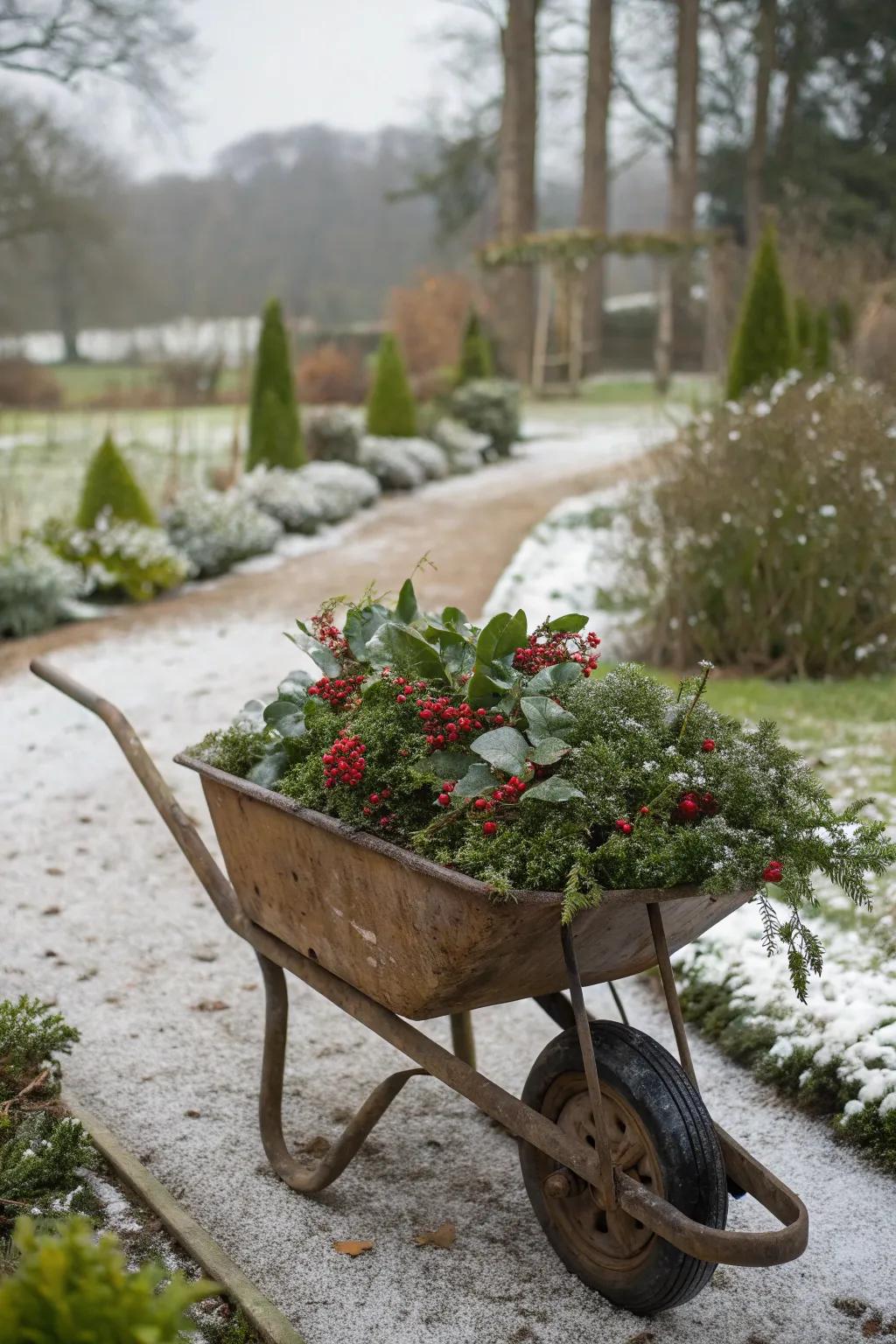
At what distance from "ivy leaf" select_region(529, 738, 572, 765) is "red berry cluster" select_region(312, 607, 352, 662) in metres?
0.59

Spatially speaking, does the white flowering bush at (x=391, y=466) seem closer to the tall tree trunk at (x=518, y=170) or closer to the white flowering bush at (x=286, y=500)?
the white flowering bush at (x=286, y=500)

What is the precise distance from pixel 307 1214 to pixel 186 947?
4.79 ft

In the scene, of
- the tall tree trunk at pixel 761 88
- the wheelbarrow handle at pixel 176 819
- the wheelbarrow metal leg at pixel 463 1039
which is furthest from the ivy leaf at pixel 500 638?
the tall tree trunk at pixel 761 88

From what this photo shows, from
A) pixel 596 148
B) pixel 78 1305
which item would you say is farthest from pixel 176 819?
pixel 596 148

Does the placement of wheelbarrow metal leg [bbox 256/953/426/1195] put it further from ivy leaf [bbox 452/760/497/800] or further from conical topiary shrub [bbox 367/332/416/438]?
conical topiary shrub [bbox 367/332/416/438]

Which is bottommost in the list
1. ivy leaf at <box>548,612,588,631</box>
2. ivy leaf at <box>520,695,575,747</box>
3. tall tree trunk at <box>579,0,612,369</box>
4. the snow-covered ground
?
the snow-covered ground

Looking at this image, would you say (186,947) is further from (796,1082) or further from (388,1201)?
(796,1082)

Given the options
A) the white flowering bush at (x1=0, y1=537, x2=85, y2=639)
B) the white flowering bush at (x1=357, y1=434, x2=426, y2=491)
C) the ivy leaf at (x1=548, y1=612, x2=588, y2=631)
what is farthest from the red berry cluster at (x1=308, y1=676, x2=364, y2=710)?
the white flowering bush at (x1=357, y1=434, x2=426, y2=491)

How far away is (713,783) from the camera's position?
6.16ft

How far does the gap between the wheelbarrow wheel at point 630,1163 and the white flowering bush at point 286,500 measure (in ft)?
27.6

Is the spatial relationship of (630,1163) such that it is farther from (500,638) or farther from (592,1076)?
(500,638)

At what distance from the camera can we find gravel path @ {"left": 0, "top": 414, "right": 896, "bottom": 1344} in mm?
2104

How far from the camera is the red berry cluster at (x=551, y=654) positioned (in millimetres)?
2078

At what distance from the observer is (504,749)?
1.86 m
